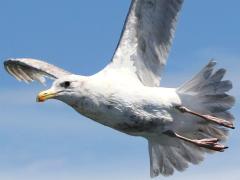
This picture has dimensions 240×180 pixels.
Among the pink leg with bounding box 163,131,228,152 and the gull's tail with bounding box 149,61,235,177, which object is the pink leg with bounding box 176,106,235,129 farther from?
the pink leg with bounding box 163,131,228,152

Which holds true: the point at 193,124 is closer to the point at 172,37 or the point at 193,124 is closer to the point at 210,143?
the point at 210,143

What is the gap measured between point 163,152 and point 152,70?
135 centimetres

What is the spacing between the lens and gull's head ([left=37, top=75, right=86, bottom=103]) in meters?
12.0

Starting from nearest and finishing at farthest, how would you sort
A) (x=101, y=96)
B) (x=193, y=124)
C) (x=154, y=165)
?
(x=101, y=96)
(x=193, y=124)
(x=154, y=165)

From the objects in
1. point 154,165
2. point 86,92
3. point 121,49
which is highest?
point 121,49

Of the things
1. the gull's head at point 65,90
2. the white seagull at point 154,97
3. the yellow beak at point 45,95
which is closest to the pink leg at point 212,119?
the white seagull at point 154,97

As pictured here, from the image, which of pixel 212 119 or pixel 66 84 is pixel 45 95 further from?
pixel 212 119

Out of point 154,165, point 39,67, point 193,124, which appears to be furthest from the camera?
point 39,67

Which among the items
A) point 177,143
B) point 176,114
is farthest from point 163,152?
point 176,114

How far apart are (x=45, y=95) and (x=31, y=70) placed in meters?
3.65

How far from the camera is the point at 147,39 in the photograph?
1307cm

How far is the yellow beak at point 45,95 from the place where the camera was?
12117 millimetres

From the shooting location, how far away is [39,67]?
1501 cm

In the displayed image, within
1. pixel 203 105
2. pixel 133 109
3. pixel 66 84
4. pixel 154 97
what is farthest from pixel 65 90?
pixel 203 105
